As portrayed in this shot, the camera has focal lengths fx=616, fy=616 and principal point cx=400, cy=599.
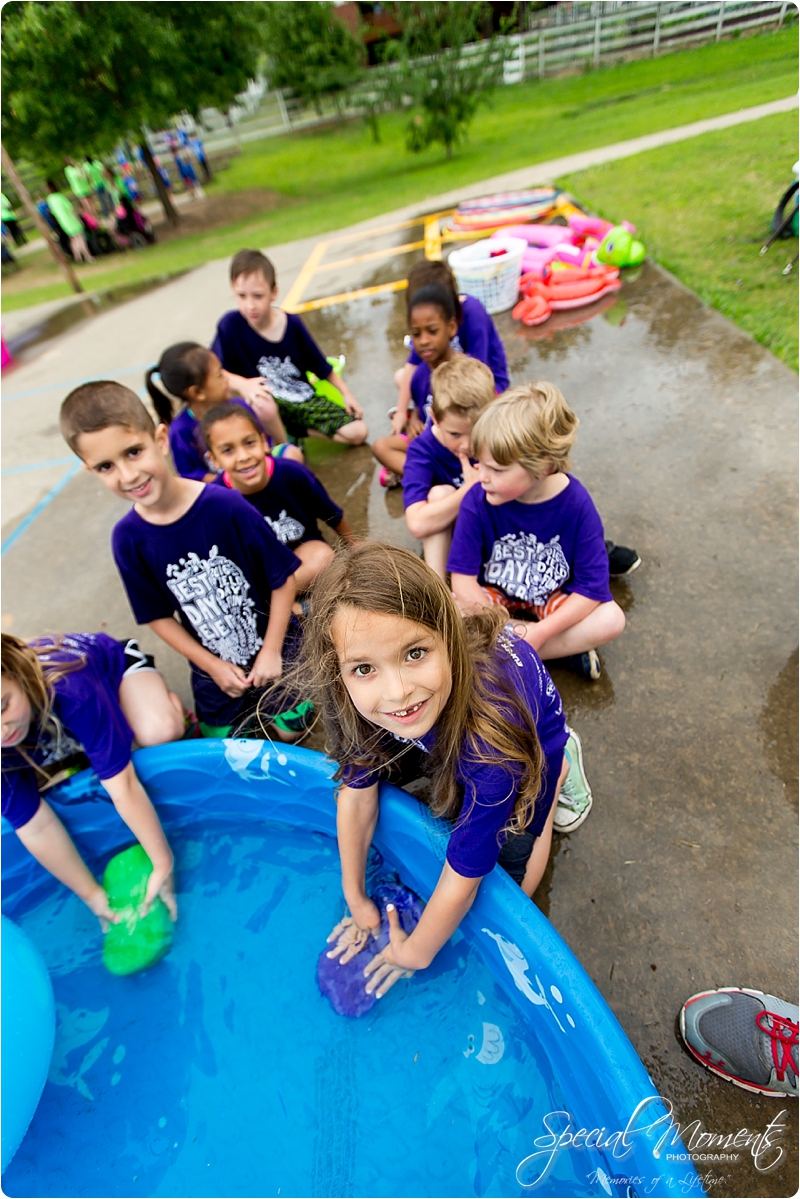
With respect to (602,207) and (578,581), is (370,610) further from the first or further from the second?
(602,207)

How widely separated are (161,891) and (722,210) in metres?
Result: 6.40

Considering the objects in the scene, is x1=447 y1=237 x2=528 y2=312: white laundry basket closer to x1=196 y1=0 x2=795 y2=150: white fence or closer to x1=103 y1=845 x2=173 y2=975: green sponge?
x1=103 y1=845 x2=173 y2=975: green sponge

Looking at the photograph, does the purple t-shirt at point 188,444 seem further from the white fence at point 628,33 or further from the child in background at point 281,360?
the white fence at point 628,33

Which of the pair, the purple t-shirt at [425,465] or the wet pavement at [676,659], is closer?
the wet pavement at [676,659]

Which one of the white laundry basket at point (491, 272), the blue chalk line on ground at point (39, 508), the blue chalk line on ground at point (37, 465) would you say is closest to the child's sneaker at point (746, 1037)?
the white laundry basket at point (491, 272)

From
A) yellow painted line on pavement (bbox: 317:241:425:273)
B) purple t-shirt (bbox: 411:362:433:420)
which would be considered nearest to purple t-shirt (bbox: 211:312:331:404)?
purple t-shirt (bbox: 411:362:433:420)

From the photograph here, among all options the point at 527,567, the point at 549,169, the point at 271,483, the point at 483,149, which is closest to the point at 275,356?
the point at 271,483

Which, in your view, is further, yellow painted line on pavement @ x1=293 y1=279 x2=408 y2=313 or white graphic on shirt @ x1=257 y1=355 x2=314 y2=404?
yellow painted line on pavement @ x1=293 y1=279 x2=408 y2=313

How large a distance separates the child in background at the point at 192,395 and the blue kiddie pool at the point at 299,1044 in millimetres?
1483

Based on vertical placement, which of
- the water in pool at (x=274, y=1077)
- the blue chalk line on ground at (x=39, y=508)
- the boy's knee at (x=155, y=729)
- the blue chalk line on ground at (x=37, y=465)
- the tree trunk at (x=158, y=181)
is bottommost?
the water in pool at (x=274, y=1077)

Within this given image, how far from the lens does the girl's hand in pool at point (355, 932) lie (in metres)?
1.74

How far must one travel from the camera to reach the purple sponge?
1.69 meters

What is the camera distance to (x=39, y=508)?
14.1 feet

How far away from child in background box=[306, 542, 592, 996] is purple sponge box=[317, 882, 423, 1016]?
0.14ft
